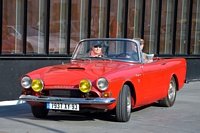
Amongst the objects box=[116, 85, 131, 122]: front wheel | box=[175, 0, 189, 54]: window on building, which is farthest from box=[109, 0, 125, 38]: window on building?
box=[116, 85, 131, 122]: front wheel

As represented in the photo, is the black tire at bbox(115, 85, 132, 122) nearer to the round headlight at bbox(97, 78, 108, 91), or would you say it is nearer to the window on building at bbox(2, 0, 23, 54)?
the round headlight at bbox(97, 78, 108, 91)

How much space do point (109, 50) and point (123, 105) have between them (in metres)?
1.68

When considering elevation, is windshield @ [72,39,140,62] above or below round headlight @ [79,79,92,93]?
above

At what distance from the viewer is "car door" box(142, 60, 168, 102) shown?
8.33 meters

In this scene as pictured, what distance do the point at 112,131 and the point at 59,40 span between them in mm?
5868

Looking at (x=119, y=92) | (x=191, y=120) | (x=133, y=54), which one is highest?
(x=133, y=54)

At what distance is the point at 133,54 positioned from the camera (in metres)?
8.61

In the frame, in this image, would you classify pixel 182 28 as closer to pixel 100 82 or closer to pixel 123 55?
pixel 123 55

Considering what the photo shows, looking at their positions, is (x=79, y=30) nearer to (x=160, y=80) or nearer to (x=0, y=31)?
(x=0, y=31)

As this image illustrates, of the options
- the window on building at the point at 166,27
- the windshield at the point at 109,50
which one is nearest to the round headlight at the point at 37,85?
the windshield at the point at 109,50

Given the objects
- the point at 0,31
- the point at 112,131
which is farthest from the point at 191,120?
the point at 0,31

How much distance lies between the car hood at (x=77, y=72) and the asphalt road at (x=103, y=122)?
28.7 inches

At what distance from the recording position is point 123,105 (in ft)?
24.2

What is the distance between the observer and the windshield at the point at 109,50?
859cm
